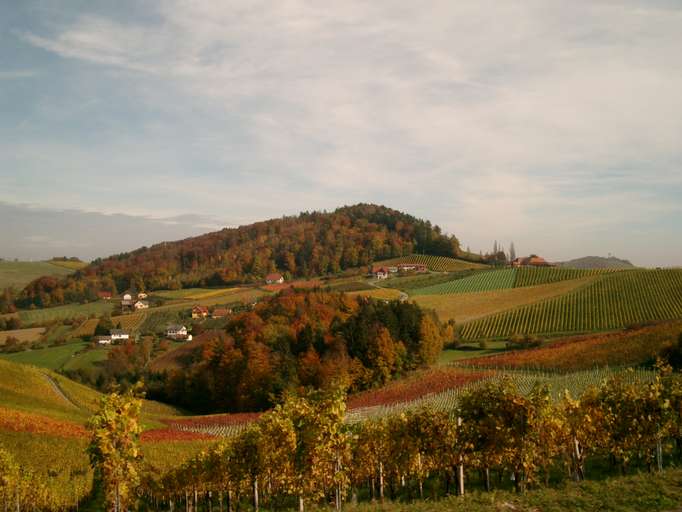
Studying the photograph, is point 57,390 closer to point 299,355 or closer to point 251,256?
point 299,355

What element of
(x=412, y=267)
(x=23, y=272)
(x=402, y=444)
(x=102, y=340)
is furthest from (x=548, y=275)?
(x=23, y=272)

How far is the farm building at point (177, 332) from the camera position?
96.9m

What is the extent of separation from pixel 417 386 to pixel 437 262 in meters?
93.1

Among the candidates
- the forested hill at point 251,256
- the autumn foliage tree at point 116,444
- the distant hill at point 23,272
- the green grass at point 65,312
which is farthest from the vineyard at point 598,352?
the distant hill at point 23,272

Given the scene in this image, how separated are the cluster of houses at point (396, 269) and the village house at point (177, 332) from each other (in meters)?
55.1

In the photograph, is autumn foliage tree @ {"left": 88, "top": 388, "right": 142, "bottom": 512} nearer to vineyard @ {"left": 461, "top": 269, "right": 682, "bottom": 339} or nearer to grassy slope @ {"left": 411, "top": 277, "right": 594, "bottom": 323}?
vineyard @ {"left": 461, "top": 269, "right": 682, "bottom": 339}

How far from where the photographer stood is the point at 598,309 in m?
77.9

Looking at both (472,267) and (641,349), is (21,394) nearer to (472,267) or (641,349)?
(641,349)

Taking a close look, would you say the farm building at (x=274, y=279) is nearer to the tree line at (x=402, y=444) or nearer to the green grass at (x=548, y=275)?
the green grass at (x=548, y=275)

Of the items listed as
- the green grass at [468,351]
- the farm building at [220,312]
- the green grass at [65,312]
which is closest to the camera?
the green grass at [468,351]

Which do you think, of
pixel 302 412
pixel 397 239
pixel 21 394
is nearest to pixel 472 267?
pixel 397 239

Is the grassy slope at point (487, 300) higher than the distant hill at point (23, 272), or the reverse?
the distant hill at point (23, 272)

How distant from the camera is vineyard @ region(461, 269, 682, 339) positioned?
72812mm

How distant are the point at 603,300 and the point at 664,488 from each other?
73579 mm
